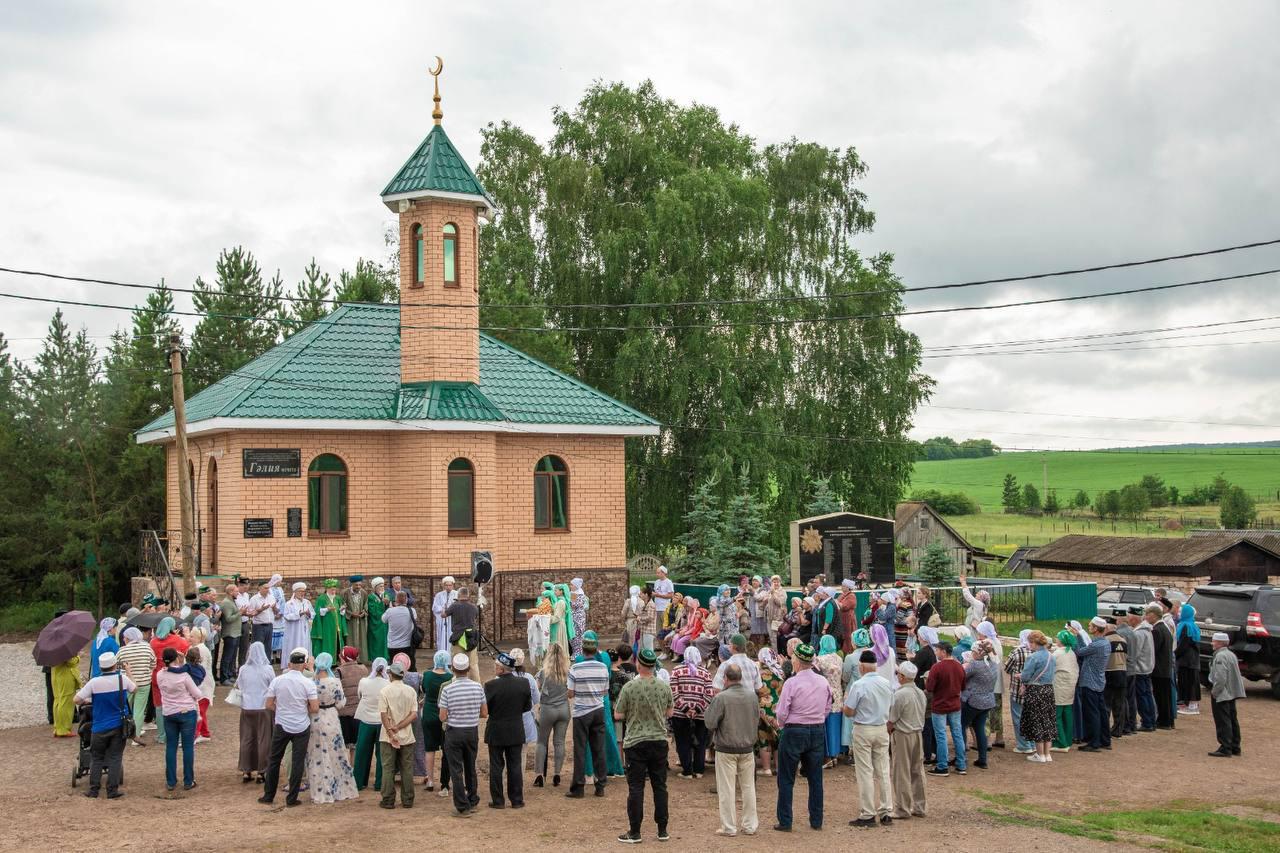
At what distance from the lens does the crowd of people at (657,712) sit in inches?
449

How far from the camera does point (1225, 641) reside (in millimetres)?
15422

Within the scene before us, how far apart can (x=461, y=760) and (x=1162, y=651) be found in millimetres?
10162

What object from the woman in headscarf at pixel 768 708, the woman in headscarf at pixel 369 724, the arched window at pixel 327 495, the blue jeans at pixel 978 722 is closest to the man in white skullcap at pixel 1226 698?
the blue jeans at pixel 978 722

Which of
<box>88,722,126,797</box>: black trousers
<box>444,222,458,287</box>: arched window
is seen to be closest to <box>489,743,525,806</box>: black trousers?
<box>88,722,126,797</box>: black trousers

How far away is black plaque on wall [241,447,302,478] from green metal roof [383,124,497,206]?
5.80 metres

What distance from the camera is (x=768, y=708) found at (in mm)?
13188

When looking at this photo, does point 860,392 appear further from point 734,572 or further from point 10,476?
point 10,476

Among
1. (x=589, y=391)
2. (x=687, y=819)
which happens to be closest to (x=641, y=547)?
(x=589, y=391)

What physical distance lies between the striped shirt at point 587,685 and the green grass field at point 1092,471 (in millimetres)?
86518

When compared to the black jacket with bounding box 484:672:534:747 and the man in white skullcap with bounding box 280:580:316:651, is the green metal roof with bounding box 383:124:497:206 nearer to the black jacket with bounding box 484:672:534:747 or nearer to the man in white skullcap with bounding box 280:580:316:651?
the man in white skullcap with bounding box 280:580:316:651

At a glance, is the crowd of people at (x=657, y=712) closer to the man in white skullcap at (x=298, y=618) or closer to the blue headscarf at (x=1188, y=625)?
the blue headscarf at (x=1188, y=625)

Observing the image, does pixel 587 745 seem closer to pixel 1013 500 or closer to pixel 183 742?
pixel 183 742

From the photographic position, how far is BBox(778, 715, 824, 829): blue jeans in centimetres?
1137

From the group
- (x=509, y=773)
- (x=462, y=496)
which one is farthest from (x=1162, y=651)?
(x=462, y=496)
